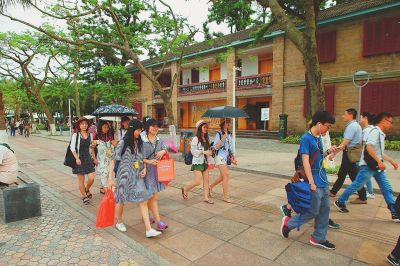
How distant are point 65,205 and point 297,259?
4.20 metres

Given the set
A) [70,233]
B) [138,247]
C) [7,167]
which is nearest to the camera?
[138,247]

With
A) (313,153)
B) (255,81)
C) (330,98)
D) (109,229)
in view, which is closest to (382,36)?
(330,98)

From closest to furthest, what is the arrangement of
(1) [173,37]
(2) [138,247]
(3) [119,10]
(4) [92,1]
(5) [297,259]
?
(5) [297,259], (2) [138,247], (4) [92,1], (1) [173,37], (3) [119,10]

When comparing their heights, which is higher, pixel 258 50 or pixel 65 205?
pixel 258 50

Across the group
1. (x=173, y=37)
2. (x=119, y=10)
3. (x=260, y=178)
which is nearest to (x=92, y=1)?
(x=173, y=37)

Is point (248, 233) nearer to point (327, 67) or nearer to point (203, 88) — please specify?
point (327, 67)

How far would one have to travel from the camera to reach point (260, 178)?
748 cm

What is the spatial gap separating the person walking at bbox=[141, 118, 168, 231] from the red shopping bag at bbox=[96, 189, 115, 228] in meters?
0.52

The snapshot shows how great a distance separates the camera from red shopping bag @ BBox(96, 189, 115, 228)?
11.9 feet

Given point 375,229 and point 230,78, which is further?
point 230,78

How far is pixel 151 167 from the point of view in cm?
395

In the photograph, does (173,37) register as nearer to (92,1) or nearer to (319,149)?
(92,1)

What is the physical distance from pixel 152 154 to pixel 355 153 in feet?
12.6

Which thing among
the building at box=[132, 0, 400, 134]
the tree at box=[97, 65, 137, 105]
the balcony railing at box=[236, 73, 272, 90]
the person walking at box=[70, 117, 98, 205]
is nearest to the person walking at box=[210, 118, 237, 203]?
the person walking at box=[70, 117, 98, 205]
